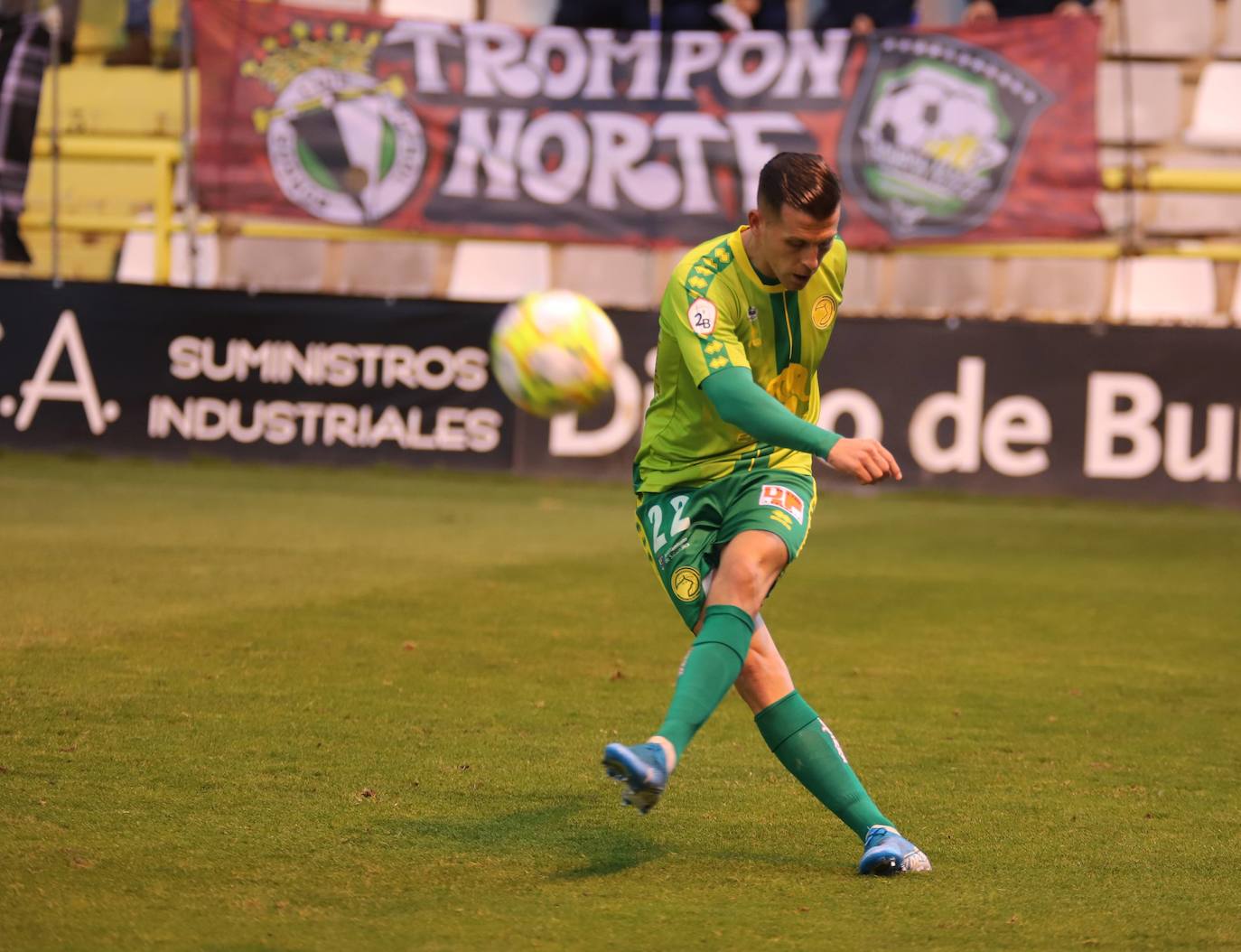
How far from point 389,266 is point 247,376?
4.16m

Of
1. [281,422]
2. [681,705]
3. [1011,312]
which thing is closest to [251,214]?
[281,422]

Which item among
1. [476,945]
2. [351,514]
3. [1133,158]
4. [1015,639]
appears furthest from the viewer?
[1133,158]

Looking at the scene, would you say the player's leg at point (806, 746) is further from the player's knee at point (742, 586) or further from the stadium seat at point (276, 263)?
the stadium seat at point (276, 263)

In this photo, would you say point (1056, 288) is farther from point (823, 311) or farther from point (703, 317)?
point (703, 317)

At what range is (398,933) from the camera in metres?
3.89

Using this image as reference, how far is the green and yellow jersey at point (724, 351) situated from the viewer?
183 inches

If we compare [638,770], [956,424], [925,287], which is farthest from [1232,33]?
[638,770]

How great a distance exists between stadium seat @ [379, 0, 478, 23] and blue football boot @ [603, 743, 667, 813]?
1655 centimetres

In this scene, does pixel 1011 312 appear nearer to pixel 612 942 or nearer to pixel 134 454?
pixel 134 454

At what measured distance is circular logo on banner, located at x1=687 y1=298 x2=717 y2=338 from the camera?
461 cm

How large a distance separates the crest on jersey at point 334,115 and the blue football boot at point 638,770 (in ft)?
45.7

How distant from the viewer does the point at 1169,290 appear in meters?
19.0

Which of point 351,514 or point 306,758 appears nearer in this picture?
point 306,758

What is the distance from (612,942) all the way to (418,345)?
1203cm
